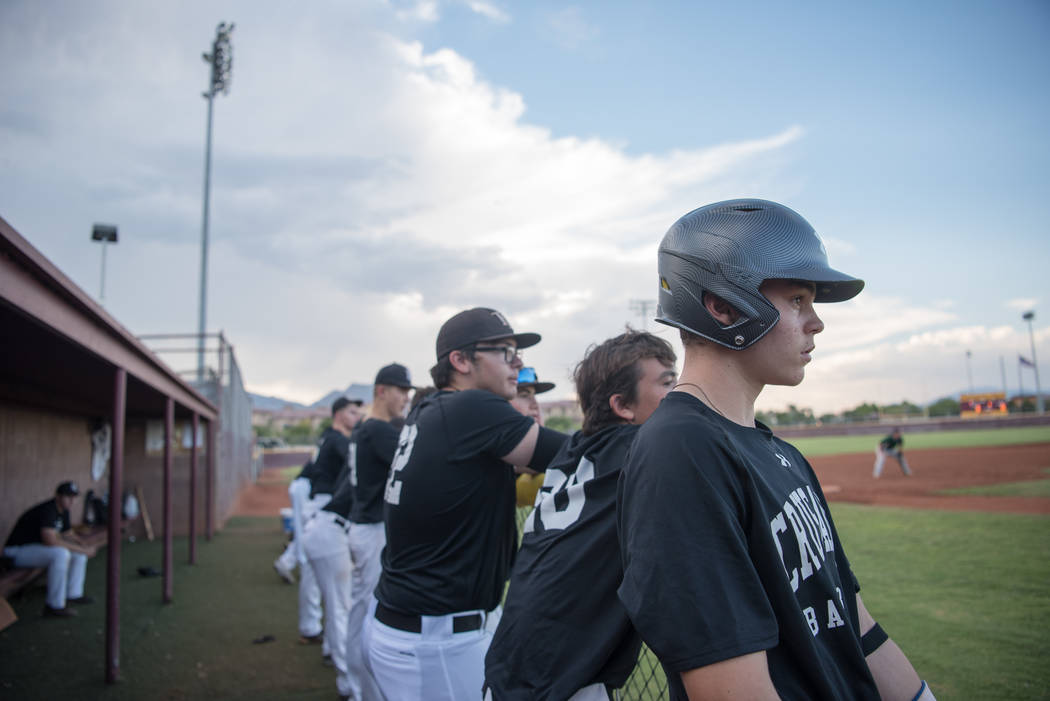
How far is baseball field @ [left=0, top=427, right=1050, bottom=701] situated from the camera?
5.30m

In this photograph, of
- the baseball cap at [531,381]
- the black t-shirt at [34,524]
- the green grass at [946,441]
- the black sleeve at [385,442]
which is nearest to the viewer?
the baseball cap at [531,381]

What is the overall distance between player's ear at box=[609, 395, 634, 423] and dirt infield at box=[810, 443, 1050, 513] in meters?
14.8

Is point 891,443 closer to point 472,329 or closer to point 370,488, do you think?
point 370,488

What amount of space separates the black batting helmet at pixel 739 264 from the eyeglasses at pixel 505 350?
4.88ft

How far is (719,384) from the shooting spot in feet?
4.84

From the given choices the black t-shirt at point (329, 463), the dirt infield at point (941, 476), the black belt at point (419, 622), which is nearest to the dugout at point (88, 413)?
the black t-shirt at point (329, 463)

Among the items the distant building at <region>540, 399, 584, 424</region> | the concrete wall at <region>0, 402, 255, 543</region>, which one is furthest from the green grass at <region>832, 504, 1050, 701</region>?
the concrete wall at <region>0, 402, 255, 543</region>

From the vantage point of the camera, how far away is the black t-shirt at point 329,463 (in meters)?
7.10

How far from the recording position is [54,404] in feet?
36.2

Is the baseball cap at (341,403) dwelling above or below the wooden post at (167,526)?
above

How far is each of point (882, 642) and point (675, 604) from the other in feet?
3.17

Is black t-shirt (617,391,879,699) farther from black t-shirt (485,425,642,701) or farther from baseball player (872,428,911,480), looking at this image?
baseball player (872,428,911,480)

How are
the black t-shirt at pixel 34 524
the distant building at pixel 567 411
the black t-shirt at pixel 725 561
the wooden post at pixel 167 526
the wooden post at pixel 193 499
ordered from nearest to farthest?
the black t-shirt at pixel 725 561 → the distant building at pixel 567 411 → the black t-shirt at pixel 34 524 → the wooden post at pixel 167 526 → the wooden post at pixel 193 499

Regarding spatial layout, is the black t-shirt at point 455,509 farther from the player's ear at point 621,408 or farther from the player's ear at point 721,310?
the player's ear at point 721,310
